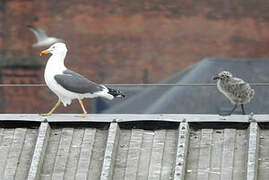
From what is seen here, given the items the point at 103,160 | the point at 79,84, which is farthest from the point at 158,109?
the point at 103,160

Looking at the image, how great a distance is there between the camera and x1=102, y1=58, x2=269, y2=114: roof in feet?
83.4

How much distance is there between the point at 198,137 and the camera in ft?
35.8

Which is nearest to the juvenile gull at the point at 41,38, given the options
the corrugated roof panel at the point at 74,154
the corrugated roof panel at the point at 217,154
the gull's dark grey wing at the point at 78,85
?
the gull's dark grey wing at the point at 78,85

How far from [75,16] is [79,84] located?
26725 millimetres

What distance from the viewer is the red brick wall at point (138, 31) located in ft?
127

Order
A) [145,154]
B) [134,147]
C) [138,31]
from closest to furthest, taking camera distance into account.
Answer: [145,154]
[134,147]
[138,31]

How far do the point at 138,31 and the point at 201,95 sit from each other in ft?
42.2

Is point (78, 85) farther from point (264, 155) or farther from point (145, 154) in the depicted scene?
point (264, 155)

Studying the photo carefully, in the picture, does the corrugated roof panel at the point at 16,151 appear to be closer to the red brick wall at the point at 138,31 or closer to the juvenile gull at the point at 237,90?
the juvenile gull at the point at 237,90

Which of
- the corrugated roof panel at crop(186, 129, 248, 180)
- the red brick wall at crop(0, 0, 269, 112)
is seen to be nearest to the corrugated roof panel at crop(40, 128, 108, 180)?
the corrugated roof panel at crop(186, 129, 248, 180)

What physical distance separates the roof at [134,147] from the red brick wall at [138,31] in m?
27.4

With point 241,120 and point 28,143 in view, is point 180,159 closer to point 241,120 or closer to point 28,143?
point 241,120

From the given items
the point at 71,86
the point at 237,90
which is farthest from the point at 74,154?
the point at 237,90

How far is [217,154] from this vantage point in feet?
34.9
